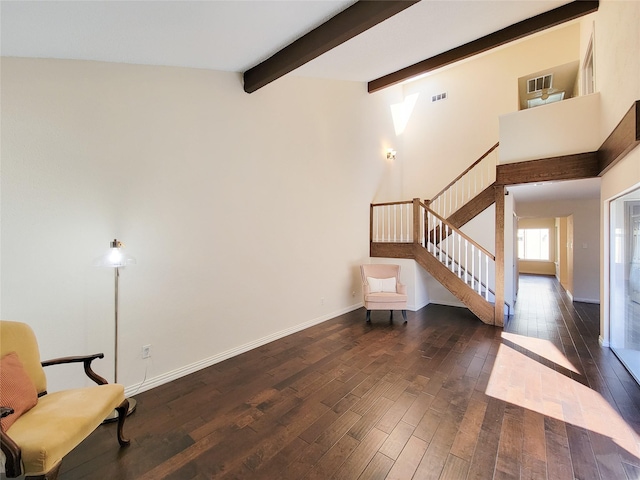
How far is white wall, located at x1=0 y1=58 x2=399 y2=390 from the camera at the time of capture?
2088mm

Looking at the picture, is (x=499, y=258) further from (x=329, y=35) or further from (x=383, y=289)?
(x=329, y=35)

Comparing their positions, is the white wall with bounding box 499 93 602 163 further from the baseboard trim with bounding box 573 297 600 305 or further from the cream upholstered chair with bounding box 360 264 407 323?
the baseboard trim with bounding box 573 297 600 305

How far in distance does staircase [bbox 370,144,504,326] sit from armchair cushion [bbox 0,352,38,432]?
5.17 m

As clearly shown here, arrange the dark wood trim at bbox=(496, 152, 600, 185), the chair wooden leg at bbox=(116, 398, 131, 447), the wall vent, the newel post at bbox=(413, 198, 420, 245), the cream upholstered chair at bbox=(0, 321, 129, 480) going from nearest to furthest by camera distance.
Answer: the cream upholstered chair at bbox=(0, 321, 129, 480) < the chair wooden leg at bbox=(116, 398, 131, 447) < the dark wood trim at bbox=(496, 152, 600, 185) < the newel post at bbox=(413, 198, 420, 245) < the wall vent

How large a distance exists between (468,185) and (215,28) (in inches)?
230

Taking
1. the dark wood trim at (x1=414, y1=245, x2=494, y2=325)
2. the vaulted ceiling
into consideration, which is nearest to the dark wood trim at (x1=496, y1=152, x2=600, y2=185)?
the dark wood trim at (x1=414, y1=245, x2=494, y2=325)

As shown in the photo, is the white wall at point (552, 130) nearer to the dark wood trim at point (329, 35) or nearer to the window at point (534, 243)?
the dark wood trim at point (329, 35)

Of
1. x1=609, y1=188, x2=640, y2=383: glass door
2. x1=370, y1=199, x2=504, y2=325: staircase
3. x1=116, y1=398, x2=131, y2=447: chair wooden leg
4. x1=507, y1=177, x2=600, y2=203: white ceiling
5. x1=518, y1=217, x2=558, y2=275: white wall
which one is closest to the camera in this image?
x1=116, y1=398, x2=131, y2=447: chair wooden leg

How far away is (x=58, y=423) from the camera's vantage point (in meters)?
1.46

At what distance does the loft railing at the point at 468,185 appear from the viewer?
5.98 m

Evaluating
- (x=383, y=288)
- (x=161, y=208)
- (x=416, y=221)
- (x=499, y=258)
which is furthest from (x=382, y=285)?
(x=161, y=208)

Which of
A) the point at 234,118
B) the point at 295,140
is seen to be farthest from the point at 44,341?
the point at 295,140

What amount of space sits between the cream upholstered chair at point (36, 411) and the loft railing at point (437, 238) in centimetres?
498

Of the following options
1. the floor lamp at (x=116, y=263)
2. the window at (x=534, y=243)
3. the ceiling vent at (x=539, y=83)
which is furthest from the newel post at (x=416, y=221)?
the window at (x=534, y=243)
